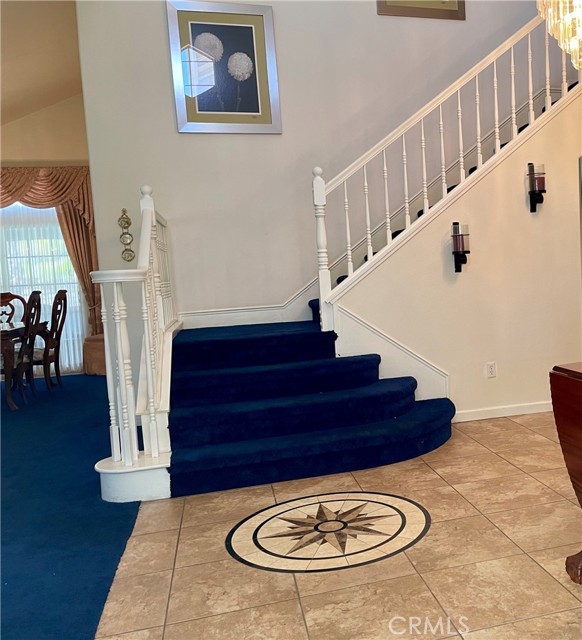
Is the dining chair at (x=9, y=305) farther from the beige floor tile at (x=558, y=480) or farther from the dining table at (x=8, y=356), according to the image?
the beige floor tile at (x=558, y=480)

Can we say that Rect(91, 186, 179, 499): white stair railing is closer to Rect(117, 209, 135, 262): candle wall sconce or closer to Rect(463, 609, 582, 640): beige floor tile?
Rect(117, 209, 135, 262): candle wall sconce

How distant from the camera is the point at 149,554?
7.61 feet

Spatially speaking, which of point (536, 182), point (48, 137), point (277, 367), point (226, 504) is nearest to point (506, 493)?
point (226, 504)

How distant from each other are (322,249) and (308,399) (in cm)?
103

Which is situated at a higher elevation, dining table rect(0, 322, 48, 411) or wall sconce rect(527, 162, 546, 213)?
wall sconce rect(527, 162, 546, 213)

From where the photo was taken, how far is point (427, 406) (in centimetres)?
367

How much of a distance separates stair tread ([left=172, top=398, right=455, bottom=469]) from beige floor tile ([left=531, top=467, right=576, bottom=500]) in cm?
71

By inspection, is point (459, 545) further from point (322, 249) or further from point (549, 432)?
point (322, 249)

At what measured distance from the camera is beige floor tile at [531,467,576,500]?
261 centimetres

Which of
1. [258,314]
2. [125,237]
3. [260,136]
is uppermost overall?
[260,136]

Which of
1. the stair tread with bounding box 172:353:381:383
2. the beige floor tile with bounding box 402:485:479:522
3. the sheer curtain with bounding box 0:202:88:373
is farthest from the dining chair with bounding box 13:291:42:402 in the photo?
the beige floor tile with bounding box 402:485:479:522

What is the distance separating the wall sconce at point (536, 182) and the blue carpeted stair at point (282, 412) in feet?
5.28

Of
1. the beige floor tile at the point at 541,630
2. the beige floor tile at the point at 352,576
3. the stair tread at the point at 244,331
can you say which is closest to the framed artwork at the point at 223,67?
the stair tread at the point at 244,331

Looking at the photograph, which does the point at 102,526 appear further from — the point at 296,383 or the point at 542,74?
the point at 542,74
